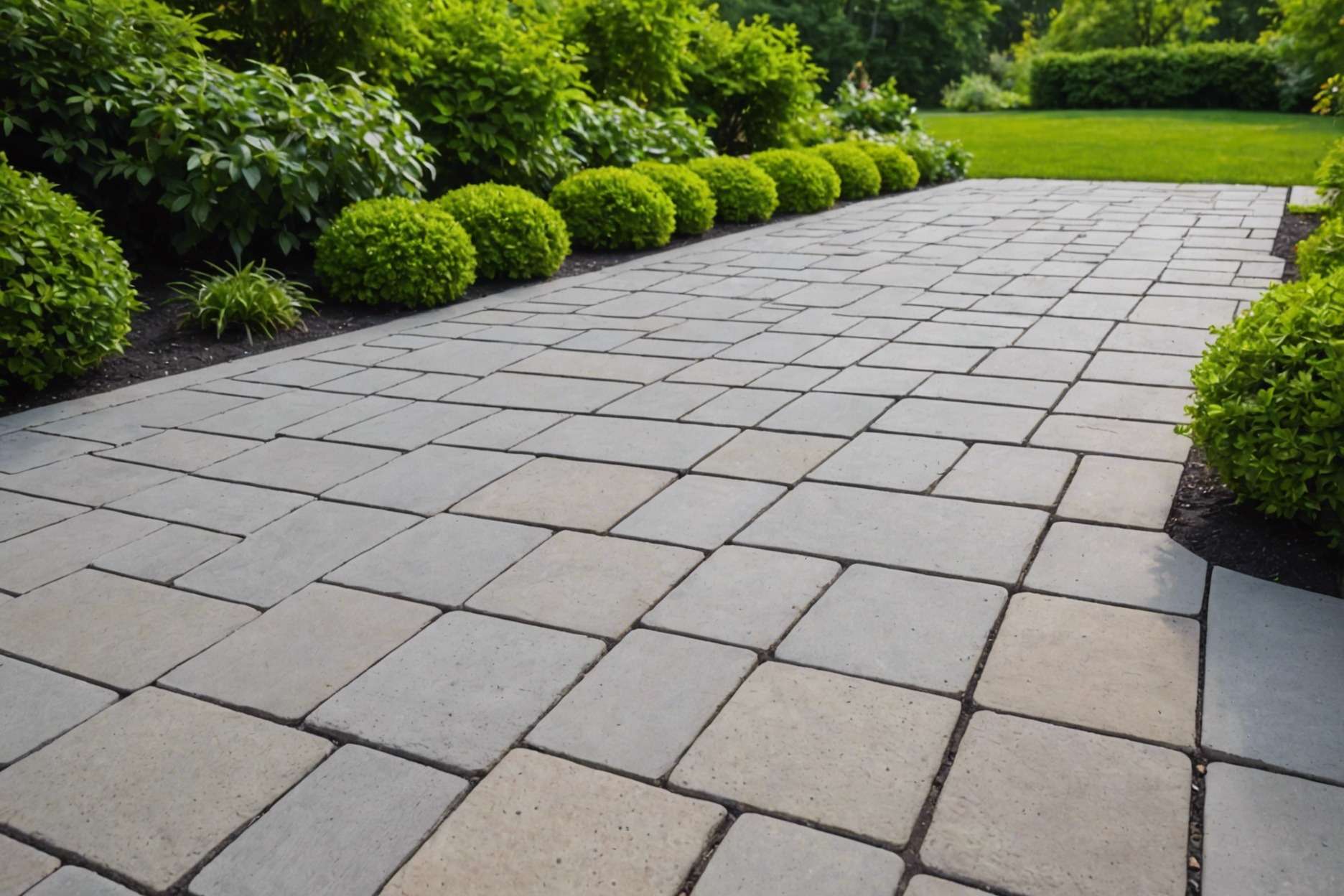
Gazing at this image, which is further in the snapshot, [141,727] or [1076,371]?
[1076,371]

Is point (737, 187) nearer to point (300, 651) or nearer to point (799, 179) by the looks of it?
point (799, 179)

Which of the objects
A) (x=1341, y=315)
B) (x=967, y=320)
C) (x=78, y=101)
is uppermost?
(x=78, y=101)

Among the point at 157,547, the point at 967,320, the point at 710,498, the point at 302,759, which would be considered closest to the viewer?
the point at 302,759

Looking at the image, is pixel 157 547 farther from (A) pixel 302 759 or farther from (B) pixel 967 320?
(B) pixel 967 320

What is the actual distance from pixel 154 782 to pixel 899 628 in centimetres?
142

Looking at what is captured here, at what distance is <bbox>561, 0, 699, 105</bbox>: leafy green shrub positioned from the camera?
29.3 feet

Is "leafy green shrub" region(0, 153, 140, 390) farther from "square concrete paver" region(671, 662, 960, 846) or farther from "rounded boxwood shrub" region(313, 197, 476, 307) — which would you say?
"square concrete paver" region(671, 662, 960, 846)

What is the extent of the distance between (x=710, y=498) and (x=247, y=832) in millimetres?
1512

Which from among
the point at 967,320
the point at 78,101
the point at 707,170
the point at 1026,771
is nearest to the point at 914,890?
the point at 1026,771

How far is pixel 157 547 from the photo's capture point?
2.62 m

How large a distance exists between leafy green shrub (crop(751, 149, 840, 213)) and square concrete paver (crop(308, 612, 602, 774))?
22.4 ft

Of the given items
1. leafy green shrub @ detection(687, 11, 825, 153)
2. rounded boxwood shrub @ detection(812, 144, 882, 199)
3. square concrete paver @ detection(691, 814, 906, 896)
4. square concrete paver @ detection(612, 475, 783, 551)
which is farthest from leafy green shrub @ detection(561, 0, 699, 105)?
square concrete paver @ detection(691, 814, 906, 896)

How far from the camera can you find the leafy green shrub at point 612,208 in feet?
22.3

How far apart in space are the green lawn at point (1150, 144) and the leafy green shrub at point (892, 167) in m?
1.71
